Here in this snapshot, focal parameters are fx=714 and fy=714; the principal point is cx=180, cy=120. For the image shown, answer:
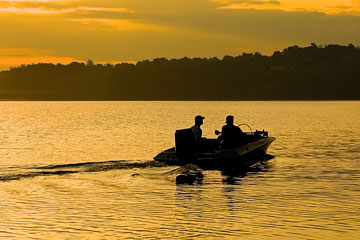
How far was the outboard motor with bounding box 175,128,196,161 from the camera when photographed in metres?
32.2

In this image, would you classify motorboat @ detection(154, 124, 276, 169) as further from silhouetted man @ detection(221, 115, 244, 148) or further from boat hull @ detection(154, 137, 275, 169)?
silhouetted man @ detection(221, 115, 244, 148)

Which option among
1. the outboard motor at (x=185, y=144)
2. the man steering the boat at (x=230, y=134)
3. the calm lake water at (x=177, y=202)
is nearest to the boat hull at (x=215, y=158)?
the outboard motor at (x=185, y=144)

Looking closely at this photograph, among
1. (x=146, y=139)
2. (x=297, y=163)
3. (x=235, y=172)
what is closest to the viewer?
(x=235, y=172)

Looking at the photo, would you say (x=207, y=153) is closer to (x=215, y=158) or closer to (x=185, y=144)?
(x=215, y=158)

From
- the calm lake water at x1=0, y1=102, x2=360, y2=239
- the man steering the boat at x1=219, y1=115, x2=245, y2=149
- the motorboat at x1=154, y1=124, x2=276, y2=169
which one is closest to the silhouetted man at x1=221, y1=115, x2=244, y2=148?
the man steering the boat at x1=219, y1=115, x2=245, y2=149

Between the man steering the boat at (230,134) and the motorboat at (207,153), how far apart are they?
101 millimetres

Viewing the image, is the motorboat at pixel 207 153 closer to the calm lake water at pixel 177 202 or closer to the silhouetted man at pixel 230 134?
the silhouetted man at pixel 230 134

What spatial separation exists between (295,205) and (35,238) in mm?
9246

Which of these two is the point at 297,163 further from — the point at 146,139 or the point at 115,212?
the point at 146,139

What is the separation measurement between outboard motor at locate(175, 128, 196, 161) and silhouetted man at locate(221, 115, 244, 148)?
2691 mm

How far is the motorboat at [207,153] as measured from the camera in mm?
32250

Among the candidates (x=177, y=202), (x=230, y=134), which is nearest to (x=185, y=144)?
(x=230, y=134)

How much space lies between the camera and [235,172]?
34219 millimetres

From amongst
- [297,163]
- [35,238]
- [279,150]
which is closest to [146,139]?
[279,150]
